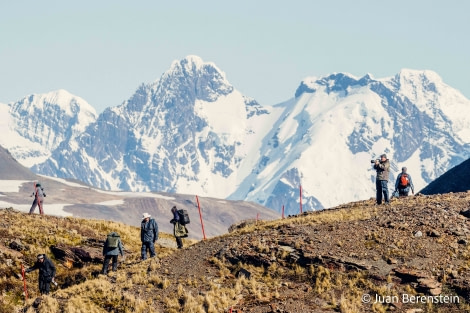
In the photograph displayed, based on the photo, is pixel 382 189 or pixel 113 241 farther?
pixel 382 189

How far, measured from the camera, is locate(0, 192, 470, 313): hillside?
2875 centimetres

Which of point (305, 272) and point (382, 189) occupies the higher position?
point (382, 189)

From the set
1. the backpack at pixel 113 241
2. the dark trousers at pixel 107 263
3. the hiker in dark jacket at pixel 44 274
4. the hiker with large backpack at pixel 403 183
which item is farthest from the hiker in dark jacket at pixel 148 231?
the hiker with large backpack at pixel 403 183

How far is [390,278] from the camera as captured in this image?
29.7m

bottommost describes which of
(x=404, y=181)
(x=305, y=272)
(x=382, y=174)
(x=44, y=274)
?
Answer: (x=44, y=274)

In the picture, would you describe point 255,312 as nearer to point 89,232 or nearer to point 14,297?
point 14,297

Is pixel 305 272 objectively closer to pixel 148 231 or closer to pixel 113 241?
pixel 148 231

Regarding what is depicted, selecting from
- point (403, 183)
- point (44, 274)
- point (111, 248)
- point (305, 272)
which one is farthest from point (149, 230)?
point (403, 183)

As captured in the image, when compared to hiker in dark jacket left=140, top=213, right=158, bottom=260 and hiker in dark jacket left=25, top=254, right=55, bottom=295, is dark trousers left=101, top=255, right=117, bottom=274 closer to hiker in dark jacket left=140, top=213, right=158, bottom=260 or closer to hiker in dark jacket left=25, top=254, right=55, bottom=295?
hiker in dark jacket left=140, top=213, right=158, bottom=260

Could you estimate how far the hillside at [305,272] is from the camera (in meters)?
28.8

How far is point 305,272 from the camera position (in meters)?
31.1

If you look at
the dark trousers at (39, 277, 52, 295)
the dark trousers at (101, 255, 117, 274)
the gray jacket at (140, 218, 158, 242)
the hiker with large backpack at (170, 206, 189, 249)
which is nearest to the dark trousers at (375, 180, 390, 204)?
the hiker with large backpack at (170, 206, 189, 249)

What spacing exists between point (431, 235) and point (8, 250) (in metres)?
20.7

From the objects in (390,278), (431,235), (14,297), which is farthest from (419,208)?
(14,297)
